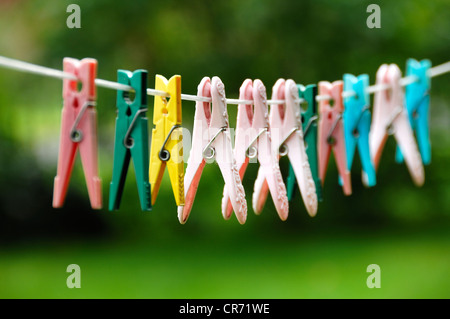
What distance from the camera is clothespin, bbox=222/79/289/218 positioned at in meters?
1.82

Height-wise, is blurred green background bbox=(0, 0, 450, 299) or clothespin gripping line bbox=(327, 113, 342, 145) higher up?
blurred green background bbox=(0, 0, 450, 299)

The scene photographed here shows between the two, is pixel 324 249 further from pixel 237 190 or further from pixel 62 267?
pixel 237 190

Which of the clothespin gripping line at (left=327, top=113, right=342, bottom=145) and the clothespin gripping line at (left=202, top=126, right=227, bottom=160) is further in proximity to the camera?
the clothespin gripping line at (left=327, top=113, right=342, bottom=145)

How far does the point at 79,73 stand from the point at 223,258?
140 inches

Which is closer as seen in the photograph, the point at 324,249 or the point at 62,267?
the point at 62,267

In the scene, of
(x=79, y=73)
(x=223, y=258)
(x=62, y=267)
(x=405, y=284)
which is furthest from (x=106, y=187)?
(x=79, y=73)

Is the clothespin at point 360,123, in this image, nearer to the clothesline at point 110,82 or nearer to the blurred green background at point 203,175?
the clothesline at point 110,82

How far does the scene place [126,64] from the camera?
4684mm

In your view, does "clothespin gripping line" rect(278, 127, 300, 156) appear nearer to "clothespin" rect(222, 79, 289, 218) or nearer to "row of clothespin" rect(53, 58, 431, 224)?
"row of clothespin" rect(53, 58, 431, 224)

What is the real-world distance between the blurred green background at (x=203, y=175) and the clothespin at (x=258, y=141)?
2.60m
